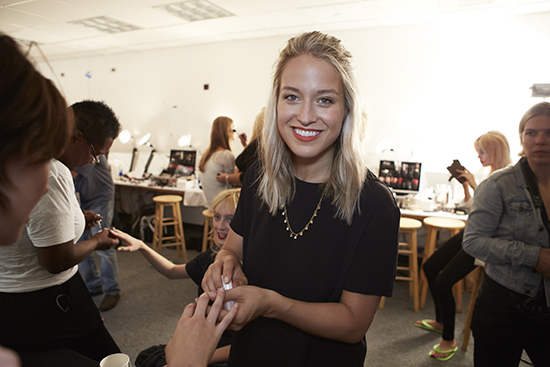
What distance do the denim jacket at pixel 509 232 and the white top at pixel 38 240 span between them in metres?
1.70

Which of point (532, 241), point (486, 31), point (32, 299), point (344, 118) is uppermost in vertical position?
point (486, 31)

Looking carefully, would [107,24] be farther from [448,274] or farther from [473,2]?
[448,274]

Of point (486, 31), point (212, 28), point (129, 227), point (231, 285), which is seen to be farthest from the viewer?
point (129, 227)

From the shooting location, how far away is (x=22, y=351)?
1.18m

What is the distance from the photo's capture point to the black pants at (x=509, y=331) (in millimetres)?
1379

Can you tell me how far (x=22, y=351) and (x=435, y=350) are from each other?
2.53m

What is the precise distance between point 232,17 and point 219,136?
171 cm

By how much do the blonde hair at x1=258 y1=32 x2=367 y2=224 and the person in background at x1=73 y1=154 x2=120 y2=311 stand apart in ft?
8.43

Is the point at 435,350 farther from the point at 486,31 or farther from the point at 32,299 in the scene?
the point at 486,31

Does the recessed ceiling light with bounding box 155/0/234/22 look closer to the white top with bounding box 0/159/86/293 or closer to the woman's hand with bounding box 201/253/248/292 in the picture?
the white top with bounding box 0/159/86/293

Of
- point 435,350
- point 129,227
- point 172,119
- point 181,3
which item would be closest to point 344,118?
point 435,350

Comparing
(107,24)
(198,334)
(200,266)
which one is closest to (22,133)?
(198,334)

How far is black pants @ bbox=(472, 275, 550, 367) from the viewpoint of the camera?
4.52 ft

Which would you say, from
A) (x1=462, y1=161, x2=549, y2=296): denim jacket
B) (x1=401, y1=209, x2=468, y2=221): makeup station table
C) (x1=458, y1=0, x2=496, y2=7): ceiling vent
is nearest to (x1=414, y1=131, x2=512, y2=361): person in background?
(x1=401, y1=209, x2=468, y2=221): makeup station table
